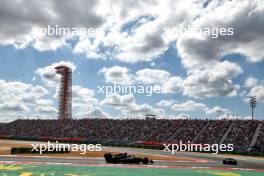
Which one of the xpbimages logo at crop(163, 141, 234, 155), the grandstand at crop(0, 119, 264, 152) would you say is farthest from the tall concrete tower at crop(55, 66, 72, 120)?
the xpbimages logo at crop(163, 141, 234, 155)

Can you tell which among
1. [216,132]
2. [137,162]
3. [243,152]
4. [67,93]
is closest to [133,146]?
[216,132]

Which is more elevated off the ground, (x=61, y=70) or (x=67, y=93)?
(x=61, y=70)

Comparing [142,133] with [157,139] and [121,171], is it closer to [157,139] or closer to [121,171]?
[157,139]

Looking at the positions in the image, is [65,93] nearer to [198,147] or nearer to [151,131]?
[151,131]

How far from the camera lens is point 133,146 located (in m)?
69.8

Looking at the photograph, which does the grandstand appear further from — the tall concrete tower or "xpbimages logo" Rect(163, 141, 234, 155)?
the tall concrete tower

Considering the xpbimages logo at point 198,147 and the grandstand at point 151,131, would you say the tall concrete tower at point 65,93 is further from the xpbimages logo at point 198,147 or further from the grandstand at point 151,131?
the xpbimages logo at point 198,147

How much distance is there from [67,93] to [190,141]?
180 ft

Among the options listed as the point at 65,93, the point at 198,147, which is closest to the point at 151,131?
the point at 198,147

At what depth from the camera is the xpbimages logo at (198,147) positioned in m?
61.1

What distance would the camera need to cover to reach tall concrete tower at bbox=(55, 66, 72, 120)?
113312 millimetres

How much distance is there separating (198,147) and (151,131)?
18.2 meters

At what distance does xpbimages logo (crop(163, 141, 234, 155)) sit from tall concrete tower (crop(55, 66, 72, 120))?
175ft

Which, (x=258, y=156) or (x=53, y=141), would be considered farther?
(x=53, y=141)
